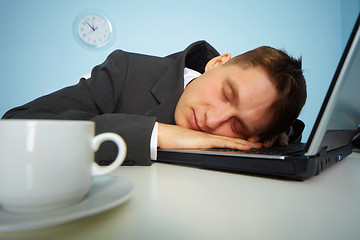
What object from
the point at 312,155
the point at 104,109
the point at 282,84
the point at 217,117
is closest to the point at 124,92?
the point at 104,109

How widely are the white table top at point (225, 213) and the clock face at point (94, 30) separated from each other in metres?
2.12

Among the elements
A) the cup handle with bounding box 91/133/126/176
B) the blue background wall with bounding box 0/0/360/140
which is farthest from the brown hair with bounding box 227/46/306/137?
the blue background wall with bounding box 0/0/360/140

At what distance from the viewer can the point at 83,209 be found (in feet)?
0.55

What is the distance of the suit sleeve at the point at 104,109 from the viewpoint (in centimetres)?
47

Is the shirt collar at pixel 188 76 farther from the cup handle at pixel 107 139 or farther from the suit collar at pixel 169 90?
the cup handle at pixel 107 139

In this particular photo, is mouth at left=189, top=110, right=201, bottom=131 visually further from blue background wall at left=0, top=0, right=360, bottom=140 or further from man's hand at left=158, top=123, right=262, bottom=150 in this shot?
blue background wall at left=0, top=0, right=360, bottom=140

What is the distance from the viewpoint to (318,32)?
7.50ft

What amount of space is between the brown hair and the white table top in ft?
1.35

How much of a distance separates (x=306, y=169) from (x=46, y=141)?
1.03 ft

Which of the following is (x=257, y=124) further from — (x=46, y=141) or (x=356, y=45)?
(x=46, y=141)

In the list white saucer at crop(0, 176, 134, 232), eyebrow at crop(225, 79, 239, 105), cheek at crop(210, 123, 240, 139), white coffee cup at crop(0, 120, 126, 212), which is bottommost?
cheek at crop(210, 123, 240, 139)

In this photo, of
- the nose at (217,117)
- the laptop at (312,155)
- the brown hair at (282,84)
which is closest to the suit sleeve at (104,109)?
the laptop at (312,155)

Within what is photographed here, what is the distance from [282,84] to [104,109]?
619mm

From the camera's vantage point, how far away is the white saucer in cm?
14
